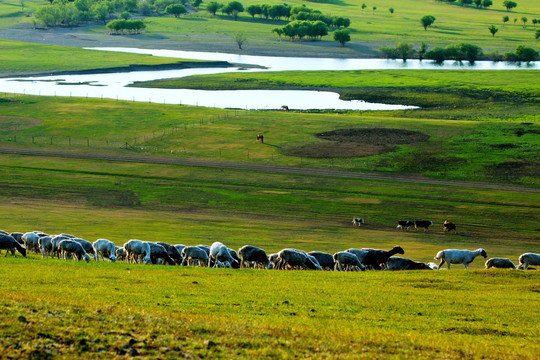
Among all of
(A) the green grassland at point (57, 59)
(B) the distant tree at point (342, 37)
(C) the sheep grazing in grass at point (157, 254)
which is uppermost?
(B) the distant tree at point (342, 37)

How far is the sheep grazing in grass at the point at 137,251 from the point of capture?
3238cm

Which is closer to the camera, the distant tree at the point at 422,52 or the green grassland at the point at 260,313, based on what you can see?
the green grassland at the point at 260,313

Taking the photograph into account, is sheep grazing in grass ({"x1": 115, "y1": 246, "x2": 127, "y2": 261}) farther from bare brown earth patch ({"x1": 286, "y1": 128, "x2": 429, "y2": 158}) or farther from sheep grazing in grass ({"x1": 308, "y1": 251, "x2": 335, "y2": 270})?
bare brown earth patch ({"x1": 286, "y1": 128, "x2": 429, "y2": 158})

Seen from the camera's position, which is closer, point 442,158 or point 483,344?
point 483,344

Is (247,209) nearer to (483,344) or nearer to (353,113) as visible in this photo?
(483,344)

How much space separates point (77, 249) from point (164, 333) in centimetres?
1672

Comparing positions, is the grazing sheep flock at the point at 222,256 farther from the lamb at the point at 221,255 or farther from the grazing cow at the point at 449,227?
the grazing cow at the point at 449,227

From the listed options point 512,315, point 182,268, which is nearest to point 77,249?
point 182,268

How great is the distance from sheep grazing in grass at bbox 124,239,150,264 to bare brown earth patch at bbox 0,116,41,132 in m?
55.1

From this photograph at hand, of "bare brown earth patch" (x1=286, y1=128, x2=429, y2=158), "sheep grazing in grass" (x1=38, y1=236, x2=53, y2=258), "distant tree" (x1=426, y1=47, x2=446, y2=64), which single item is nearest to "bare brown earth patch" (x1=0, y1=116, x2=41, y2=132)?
"bare brown earth patch" (x1=286, y1=128, x2=429, y2=158)

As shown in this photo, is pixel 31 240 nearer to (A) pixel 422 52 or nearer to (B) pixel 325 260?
(B) pixel 325 260

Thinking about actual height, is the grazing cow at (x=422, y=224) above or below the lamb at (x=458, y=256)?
below

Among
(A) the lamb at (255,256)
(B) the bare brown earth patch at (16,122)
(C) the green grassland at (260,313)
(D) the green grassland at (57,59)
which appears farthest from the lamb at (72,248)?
(D) the green grassland at (57,59)

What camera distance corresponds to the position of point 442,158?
68.6 meters
